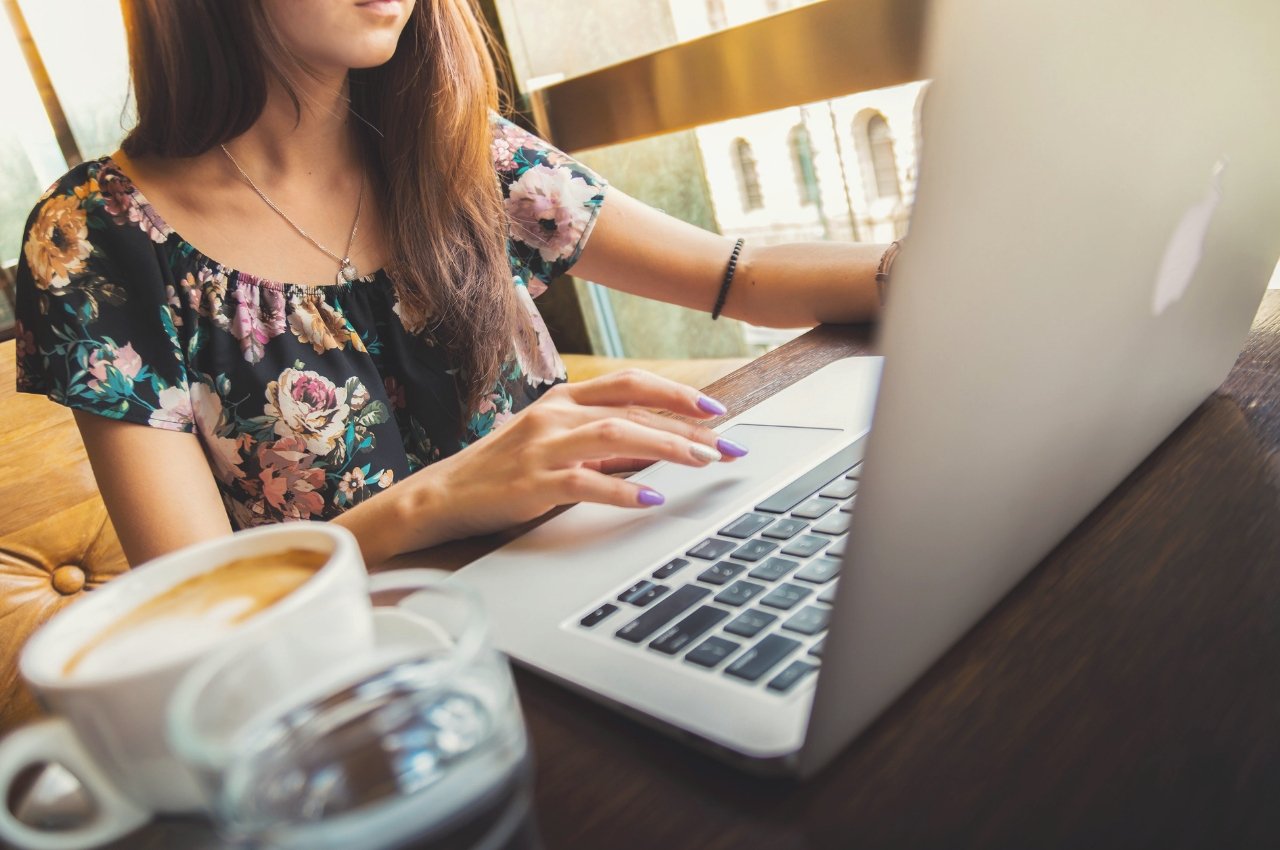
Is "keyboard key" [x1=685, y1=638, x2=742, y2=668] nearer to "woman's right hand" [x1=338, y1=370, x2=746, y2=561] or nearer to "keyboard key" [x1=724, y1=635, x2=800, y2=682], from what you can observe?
"keyboard key" [x1=724, y1=635, x2=800, y2=682]

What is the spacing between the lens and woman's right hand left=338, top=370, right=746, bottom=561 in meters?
0.55

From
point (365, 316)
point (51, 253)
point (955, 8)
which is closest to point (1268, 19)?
point (955, 8)

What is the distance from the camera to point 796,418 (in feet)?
2.07

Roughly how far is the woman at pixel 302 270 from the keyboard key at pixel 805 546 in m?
0.33

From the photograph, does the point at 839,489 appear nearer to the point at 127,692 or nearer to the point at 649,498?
the point at 649,498

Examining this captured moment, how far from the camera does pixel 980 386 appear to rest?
11.3 inches

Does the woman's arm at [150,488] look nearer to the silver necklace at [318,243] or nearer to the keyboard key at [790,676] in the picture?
the silver necklace at [318,243]

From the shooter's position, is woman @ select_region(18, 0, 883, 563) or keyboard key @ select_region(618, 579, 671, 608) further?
woman @ select_region(18, 0, 883, 563)

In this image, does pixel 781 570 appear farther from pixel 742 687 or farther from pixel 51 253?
pixel 51 253

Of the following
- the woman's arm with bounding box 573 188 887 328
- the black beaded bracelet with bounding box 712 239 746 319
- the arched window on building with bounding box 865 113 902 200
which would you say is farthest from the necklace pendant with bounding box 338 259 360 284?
the arched window on building with bounding box 865 113 902 200

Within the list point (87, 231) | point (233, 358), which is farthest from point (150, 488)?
point (87, 231)

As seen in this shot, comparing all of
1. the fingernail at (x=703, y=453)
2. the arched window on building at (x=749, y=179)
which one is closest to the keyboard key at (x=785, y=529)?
the fingernail at (x=703, y=453)

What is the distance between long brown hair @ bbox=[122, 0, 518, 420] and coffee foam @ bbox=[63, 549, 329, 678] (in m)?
0.65

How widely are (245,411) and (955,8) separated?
2.61 feet
